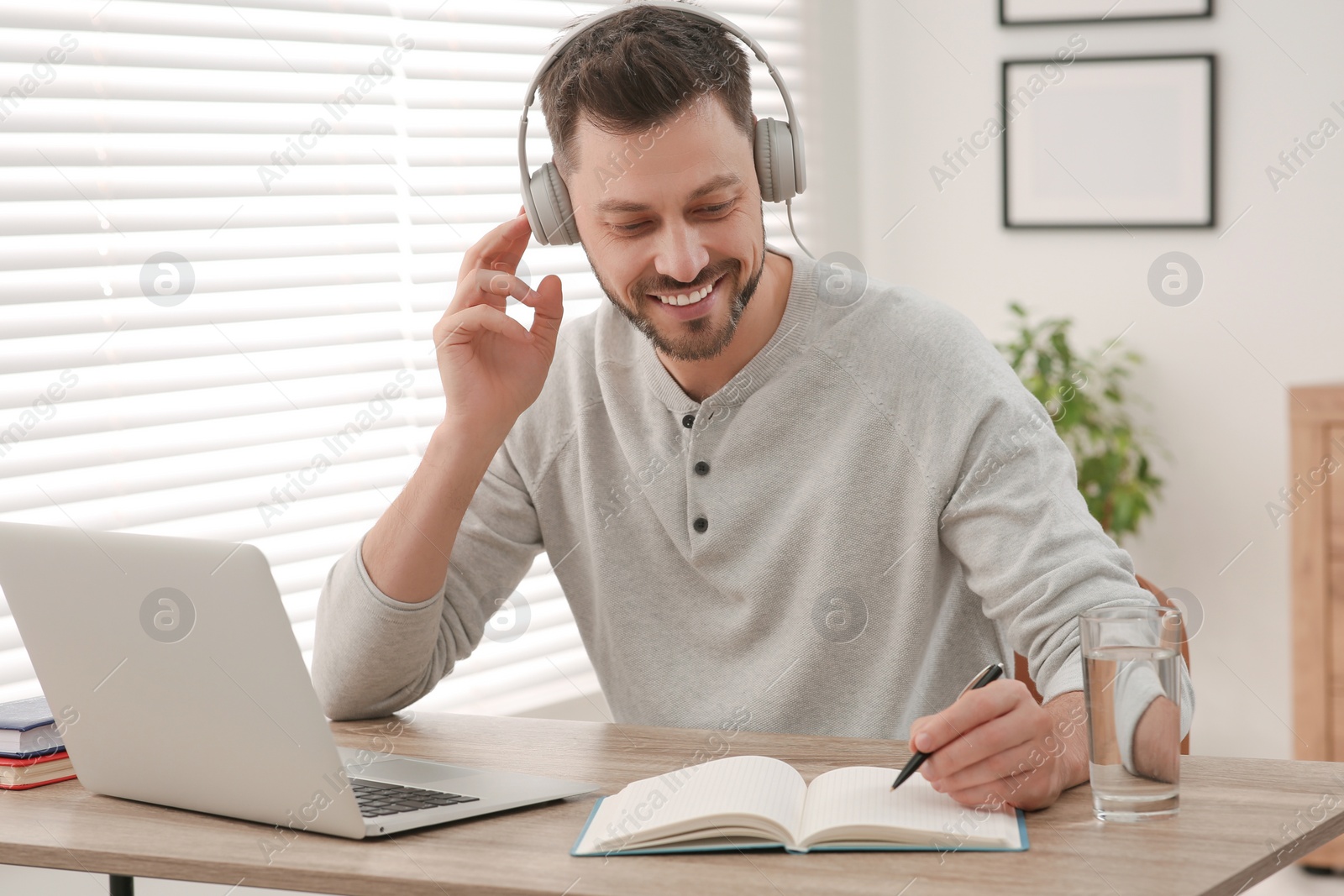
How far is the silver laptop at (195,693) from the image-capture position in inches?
39.9

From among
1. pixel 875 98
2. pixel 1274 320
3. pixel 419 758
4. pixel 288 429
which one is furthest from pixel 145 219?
pixel 1274 320

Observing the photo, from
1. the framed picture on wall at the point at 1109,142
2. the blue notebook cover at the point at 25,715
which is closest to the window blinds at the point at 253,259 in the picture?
the blue notebook cover at the point at 25,715

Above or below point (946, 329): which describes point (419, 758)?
below

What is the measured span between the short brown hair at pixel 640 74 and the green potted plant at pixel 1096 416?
5.71 feet

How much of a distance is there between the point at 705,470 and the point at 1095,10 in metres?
2.13

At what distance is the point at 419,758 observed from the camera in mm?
1296

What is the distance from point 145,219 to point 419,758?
1.25 m

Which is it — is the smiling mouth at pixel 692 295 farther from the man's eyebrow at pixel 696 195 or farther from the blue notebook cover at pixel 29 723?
the blue notebook cover at pixel 29 723

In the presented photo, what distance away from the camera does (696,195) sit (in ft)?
4.82

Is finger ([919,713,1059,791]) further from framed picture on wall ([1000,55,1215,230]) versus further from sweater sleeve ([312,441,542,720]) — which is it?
framed picture on wall ([1000,55,1215,230])

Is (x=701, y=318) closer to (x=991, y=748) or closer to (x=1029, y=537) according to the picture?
(x=1029, y=537)

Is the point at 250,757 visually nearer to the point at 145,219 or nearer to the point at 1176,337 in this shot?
the point at 145,219

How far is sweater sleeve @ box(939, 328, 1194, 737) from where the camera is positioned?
1270 mm

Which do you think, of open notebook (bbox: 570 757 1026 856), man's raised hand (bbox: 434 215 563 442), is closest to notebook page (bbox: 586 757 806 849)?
open notebook (bbox: 570 757 1026 856)
